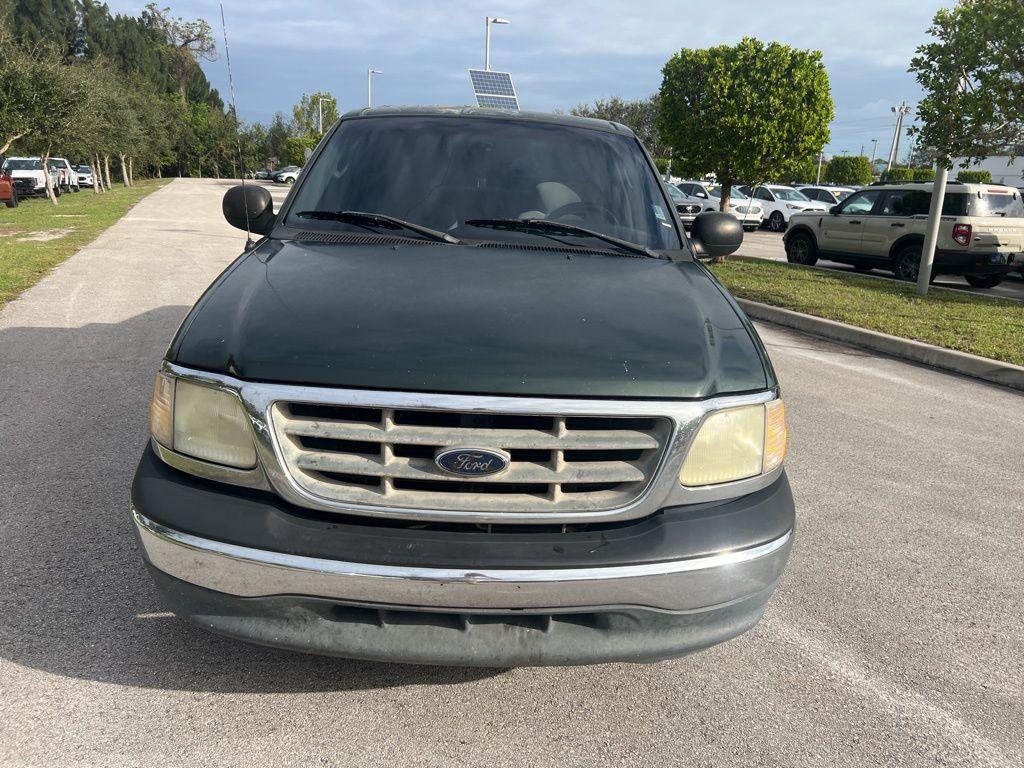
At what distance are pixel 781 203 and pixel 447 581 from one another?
2738 cm

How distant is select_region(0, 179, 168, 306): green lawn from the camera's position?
10281mm

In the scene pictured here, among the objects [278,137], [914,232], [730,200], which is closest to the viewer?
[914,232]

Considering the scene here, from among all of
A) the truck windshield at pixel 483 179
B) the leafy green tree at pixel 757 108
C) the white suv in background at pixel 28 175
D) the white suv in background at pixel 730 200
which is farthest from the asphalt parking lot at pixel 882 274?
the white suv in background at pixel 28 175

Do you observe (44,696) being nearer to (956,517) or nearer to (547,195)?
(547,195)

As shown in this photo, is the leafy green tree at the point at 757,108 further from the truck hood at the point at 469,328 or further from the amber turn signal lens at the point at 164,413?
the amber turn signal lens at the point at 164,413

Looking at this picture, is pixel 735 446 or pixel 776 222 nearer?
pixel 735 446

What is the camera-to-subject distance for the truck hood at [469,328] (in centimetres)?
206

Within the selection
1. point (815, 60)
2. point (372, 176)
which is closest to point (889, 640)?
point (372, 176)

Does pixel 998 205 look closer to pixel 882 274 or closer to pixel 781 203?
pixel 882 274

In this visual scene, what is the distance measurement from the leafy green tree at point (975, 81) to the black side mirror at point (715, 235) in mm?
9198

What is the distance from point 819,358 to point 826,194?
73.3ft

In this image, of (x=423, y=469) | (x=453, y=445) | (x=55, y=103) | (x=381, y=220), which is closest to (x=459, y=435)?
(x=453, y=445)

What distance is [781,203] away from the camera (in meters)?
26.8

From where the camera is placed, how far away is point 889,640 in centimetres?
290
